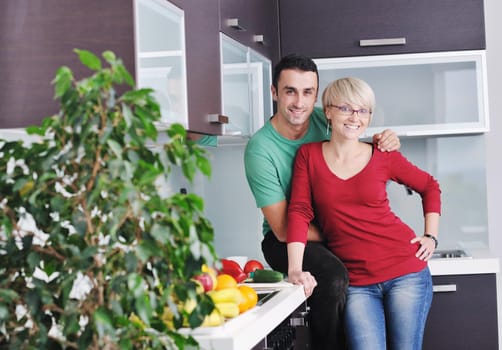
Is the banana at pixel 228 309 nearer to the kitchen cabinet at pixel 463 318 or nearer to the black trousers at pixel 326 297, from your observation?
the black trousers at pixel 326 297

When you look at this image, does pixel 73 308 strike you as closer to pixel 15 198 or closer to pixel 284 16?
pixel 15 198

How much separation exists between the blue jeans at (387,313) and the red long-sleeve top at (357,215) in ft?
0.13

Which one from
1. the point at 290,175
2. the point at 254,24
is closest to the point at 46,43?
the point at 290,175

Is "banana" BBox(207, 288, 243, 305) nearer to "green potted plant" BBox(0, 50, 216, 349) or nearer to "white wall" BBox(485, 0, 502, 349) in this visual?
"green potted plant" BBox(0, 50, 216, 349)

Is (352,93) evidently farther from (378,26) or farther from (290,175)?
(378,26)

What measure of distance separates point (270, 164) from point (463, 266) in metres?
1.37

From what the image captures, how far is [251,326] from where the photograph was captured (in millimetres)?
2309

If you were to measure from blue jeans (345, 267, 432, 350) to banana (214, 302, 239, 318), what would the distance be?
908 millimetres

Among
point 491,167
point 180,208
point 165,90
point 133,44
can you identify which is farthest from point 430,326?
point 180,208

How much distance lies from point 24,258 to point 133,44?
2.78 feet

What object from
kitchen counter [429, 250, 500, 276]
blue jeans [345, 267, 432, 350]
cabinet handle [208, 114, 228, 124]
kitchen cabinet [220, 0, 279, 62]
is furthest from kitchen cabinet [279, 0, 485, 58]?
blue jeans [345, 267, 432, 350]

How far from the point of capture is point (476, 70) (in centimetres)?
470

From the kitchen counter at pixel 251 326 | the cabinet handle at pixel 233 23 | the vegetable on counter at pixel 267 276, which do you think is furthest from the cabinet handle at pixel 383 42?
the kitchen counter at pixel 251 326

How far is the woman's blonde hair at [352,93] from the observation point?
323 cm
